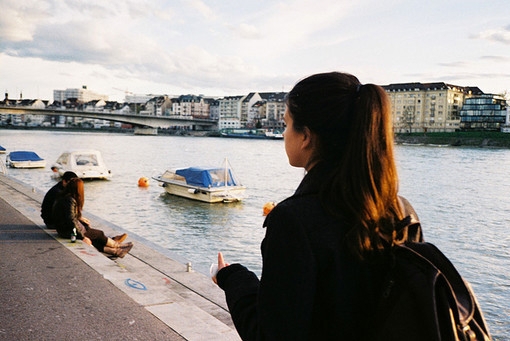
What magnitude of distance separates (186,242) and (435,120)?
119 m

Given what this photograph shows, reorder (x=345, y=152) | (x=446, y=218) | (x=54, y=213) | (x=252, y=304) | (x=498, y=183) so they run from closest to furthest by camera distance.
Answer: (x=345, y=152) → (x=252, y=304) → (x=54, y=213) → (x=446, y=218) → (x=498, y=183)

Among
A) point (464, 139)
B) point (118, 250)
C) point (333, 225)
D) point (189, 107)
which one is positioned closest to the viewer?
point (333, 225)

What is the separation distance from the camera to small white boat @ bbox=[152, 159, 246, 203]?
1872cm

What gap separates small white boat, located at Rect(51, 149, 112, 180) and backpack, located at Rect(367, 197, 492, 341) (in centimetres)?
2431

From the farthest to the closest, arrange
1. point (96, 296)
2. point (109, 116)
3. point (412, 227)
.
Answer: point (109, 116)
point (96, 296)
point (412, 227)

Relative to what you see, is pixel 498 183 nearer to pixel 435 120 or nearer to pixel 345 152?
pixel 345 152

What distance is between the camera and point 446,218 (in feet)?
58.5

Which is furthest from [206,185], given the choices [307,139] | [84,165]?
[307,139]

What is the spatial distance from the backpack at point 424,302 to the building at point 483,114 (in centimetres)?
11543

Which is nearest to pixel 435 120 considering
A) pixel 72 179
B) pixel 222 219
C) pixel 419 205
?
pixel 419 205

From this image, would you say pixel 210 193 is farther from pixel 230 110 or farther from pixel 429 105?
pixel 230 110

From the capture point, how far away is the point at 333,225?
1327 mm

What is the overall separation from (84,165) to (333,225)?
25.0 m

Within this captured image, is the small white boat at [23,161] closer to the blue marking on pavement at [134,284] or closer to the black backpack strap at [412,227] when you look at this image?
the blue marking on pavement at [134,284]
